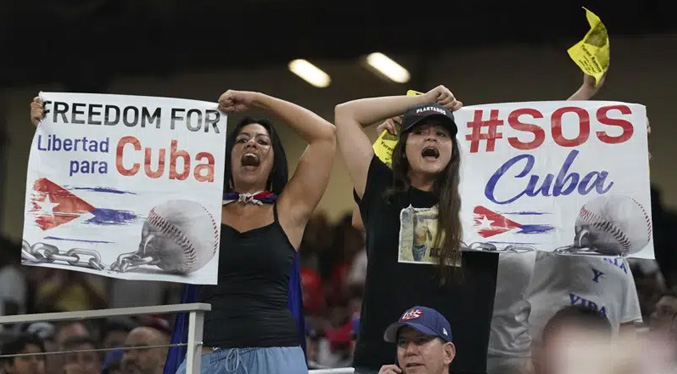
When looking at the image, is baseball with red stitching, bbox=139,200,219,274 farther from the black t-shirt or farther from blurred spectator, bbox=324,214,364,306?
blurred spectator, bbox=324,214,364,306

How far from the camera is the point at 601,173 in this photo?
174 inches

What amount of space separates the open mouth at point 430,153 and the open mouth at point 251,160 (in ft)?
1.89

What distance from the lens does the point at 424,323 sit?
3.86 metres

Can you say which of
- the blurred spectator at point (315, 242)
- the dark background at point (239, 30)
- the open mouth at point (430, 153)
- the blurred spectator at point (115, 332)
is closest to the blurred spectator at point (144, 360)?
the blurred spectator at point (115, 332)

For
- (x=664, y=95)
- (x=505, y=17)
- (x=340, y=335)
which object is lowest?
(x=340, y=335)

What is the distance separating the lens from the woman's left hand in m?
4.53

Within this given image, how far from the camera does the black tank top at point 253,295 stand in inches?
168

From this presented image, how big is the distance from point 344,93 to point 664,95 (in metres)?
1.69

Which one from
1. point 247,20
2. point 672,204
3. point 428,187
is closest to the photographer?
point 428,187

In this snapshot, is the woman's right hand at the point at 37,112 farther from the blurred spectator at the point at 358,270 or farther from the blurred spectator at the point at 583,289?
the blurred spectator at the point at 358,270

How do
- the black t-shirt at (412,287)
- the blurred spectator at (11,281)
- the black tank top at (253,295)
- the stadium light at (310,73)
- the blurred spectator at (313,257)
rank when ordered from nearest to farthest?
the black t-shirt at (412,287)
the black tank top at (253,295)
the blurred spectator at (313,257)
the stadium light at (310,73)
the blurred spectator at (11,281)

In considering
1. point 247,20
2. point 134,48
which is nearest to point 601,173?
point 247,20

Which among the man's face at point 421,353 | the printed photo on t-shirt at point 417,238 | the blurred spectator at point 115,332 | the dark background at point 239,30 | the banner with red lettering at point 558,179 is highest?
the dark background at point 239,30

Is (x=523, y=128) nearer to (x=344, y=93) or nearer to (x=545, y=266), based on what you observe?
(x=545, y=266)
